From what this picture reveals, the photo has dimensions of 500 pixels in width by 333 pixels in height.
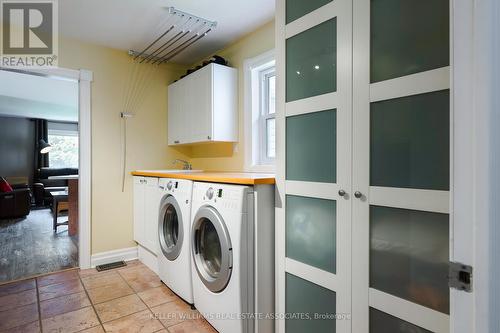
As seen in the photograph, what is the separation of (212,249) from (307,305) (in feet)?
2.47

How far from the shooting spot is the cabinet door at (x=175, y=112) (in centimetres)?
319

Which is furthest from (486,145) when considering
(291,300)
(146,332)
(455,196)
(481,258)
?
(146,332)

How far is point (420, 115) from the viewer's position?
995 millimetres

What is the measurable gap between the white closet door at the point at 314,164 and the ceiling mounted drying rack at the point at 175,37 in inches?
45.3

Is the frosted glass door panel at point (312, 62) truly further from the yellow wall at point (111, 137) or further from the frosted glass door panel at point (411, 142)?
the yellow wall at point (111, 137)

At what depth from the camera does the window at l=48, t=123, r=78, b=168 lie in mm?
7734

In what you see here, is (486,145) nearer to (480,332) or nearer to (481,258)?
(481,258)

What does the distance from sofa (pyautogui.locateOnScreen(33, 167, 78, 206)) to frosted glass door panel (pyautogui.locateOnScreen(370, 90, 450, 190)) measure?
7573mm

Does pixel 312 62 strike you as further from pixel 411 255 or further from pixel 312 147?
pixel 411 255

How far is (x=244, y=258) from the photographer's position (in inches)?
61.3

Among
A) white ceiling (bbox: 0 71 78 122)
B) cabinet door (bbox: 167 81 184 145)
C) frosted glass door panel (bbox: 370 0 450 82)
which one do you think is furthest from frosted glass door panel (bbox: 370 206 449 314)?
white ceiling (bbox: 0 71 78 122)

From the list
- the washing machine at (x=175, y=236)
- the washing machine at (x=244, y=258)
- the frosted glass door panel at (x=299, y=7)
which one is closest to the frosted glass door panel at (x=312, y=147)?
the washing machine at (x=244, y=258)

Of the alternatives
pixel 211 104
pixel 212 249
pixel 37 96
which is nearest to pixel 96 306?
pixel 212 249

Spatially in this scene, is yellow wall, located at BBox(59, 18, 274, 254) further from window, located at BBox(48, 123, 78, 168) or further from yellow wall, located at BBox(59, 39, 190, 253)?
window, located at BBox(48, 123, 78, 168)
